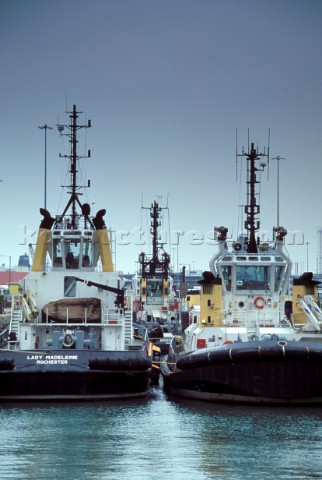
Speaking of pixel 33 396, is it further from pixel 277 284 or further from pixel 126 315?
pixel 277 284

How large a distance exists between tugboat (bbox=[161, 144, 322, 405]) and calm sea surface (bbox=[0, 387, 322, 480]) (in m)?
0.75

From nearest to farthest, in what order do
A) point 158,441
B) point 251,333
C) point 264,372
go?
point 158,441, point 264,372, point 251,333

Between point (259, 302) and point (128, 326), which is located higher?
point (259, 302)

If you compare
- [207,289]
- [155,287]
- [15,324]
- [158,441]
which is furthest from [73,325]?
[155,287]

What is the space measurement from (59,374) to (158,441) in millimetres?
7931

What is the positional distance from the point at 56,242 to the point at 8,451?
1765 cm

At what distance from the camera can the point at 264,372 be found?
39000mm

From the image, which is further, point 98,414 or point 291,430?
point 98,414

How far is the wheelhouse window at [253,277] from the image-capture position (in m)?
45.6

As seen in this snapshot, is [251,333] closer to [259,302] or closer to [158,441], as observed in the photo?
[259,302]

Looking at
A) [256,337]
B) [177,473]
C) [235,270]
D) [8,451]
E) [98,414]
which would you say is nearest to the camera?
[177,473]

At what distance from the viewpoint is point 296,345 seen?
38.8 metres

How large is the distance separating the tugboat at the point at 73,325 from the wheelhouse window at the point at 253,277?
4541 mm

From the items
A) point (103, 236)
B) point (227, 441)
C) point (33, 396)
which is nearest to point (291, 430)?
point (227, 441)
